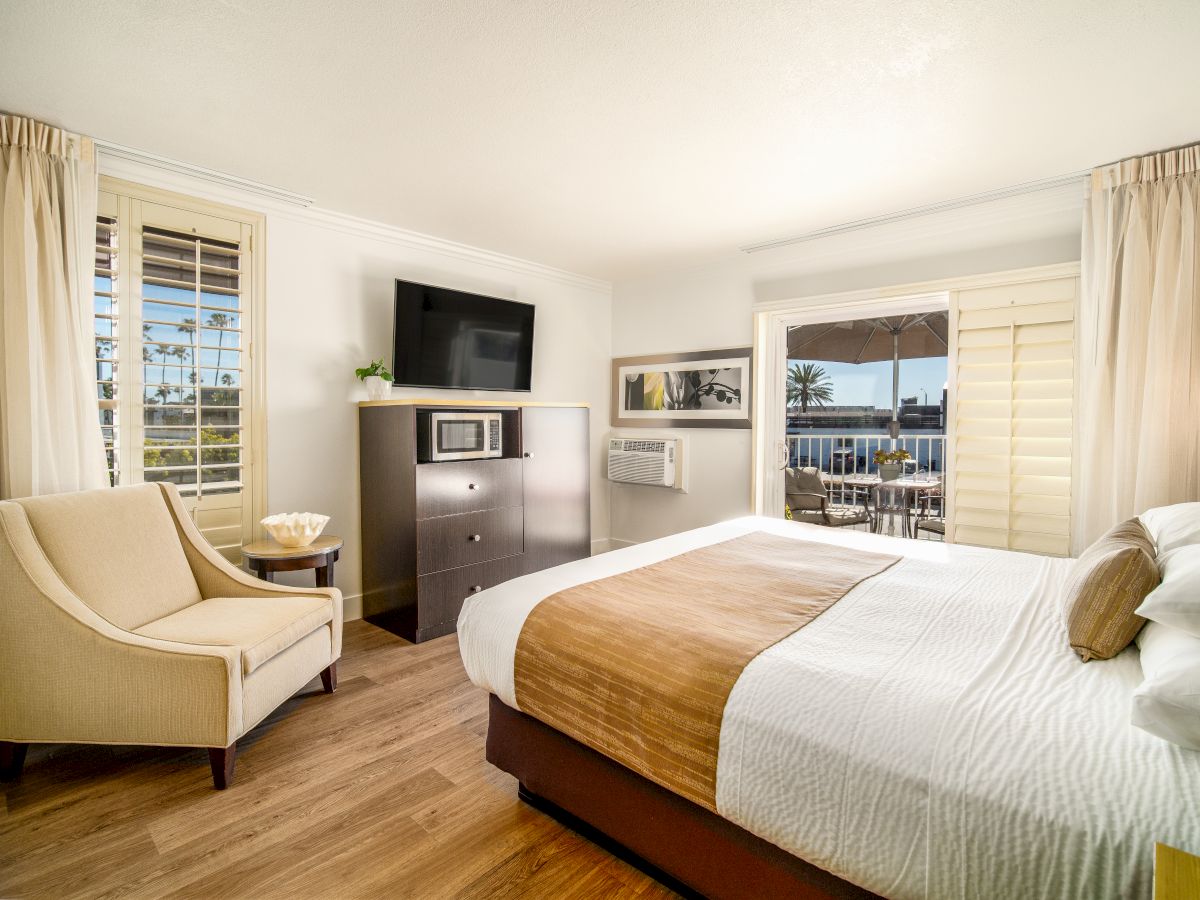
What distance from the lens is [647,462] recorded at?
484 cm

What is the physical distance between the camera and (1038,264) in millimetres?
3176

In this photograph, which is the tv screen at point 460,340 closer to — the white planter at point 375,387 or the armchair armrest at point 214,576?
the white planter at point 375,387

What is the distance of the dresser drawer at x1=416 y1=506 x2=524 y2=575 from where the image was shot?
129 inches

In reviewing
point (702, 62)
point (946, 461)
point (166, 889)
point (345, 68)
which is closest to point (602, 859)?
point (166, 889)

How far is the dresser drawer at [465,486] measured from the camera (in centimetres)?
328

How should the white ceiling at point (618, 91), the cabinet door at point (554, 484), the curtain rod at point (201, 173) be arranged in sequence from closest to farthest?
the white ceiling at point (618, 91), the curtain rod at point (201, 173), the cabinet door at point (554, 484)

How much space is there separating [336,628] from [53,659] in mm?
920

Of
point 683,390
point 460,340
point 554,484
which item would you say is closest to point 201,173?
point 460,340

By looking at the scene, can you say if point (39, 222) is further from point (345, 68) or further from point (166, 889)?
point (166, 889)

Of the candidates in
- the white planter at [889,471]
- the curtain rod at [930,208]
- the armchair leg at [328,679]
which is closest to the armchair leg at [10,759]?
the armchair leg at [328,679]

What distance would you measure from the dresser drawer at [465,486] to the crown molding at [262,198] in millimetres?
1591

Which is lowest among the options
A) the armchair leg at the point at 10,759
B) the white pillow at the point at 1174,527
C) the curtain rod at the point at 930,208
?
the armchair leg at the point at 10,759

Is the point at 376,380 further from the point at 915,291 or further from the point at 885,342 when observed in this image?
the point at 885,342

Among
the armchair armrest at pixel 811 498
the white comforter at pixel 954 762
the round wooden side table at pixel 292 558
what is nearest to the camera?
the white comforter at pixel 954 762
